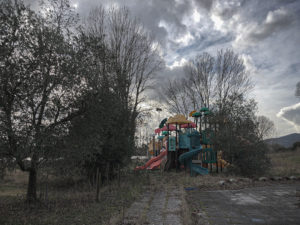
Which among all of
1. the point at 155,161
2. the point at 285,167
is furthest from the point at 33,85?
the point at 285,167

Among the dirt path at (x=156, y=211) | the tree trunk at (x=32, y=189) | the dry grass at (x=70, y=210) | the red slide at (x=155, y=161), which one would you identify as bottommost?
the dry grass at (x=70, y=210)

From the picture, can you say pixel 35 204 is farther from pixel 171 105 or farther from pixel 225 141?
pixel 171 105

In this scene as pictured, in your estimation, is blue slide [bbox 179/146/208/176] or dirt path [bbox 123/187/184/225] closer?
dirt path [bbox 123/187/184/225]

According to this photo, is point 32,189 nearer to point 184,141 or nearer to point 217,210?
point 217,210

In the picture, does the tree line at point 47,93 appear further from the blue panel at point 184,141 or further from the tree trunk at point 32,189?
the blue panel at point 184,141

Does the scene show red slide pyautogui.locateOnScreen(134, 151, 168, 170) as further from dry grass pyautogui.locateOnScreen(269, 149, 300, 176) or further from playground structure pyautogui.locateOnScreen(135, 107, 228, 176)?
dry grass pyautogui.locateOnScreen(269, 149, 300, 176)

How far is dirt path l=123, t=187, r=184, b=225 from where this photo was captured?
459 cm

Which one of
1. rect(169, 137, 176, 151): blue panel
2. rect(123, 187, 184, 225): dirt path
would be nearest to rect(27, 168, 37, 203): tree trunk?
rect(123, 187, 184, 225): dirt path

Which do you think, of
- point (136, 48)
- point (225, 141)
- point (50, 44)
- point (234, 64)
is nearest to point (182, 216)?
point (50, 44)

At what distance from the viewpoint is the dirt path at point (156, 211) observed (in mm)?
4586

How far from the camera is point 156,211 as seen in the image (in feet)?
17.9

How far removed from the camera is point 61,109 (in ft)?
21.3

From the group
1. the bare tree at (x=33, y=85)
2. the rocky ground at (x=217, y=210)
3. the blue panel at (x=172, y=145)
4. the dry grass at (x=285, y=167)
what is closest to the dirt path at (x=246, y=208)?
the rocky ground at (x=217, y=210)

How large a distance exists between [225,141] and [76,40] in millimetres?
9227
